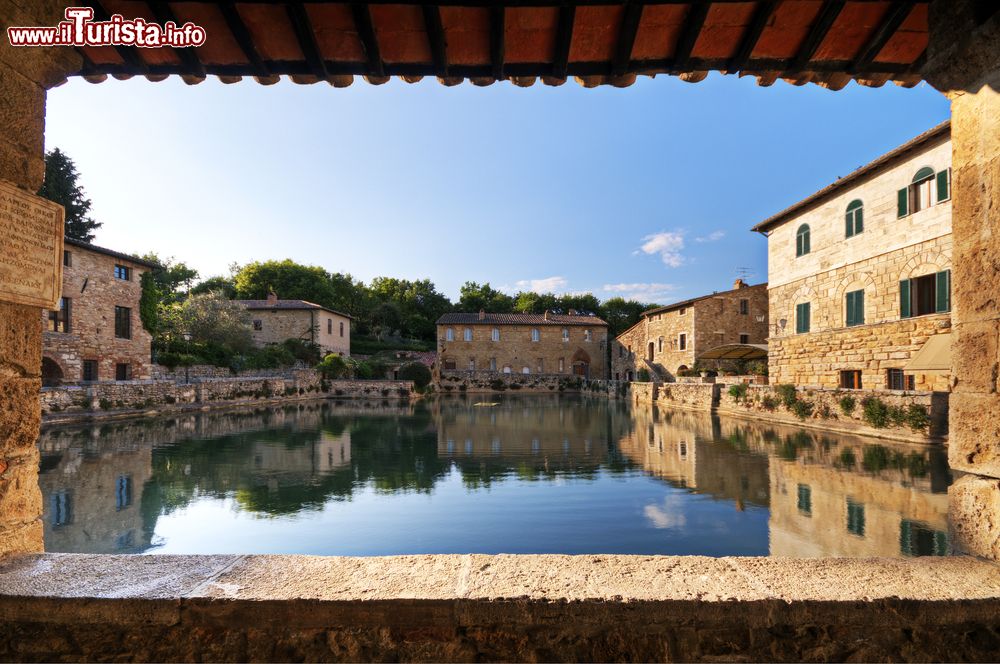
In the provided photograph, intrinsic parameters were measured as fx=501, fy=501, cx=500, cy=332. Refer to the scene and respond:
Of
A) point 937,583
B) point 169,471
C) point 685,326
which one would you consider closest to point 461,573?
point 937,583

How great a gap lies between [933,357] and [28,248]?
53.4 feet

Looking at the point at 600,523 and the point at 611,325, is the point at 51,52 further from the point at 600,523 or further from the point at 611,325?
the point at 611,325

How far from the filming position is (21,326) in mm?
2469

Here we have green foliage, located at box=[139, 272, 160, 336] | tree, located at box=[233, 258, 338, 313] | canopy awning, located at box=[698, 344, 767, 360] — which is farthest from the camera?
tree, located at box=[233, 258, 338, 313]

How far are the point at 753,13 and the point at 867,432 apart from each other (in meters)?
13.9

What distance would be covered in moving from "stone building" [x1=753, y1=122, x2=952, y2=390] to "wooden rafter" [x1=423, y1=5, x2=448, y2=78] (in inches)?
520

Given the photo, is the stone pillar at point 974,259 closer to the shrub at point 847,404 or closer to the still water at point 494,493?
the still water at point 494,493

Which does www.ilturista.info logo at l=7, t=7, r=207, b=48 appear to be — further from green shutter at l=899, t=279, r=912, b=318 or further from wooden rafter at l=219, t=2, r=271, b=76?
green shutter at l=899, t=279, r=912, b=318

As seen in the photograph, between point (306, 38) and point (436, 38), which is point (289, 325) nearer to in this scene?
point (306, 38)

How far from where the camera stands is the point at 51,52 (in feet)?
8.52

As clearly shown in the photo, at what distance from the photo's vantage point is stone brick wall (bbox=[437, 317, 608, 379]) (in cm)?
4288

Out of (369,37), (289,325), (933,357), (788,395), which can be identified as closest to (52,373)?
(289,325)

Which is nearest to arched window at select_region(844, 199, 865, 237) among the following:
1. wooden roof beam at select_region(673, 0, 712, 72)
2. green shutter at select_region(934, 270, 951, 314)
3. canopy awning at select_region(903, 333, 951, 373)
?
green shutter at select_region(934, 270, 951, 314)

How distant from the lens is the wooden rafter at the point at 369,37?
2537 millimetres
